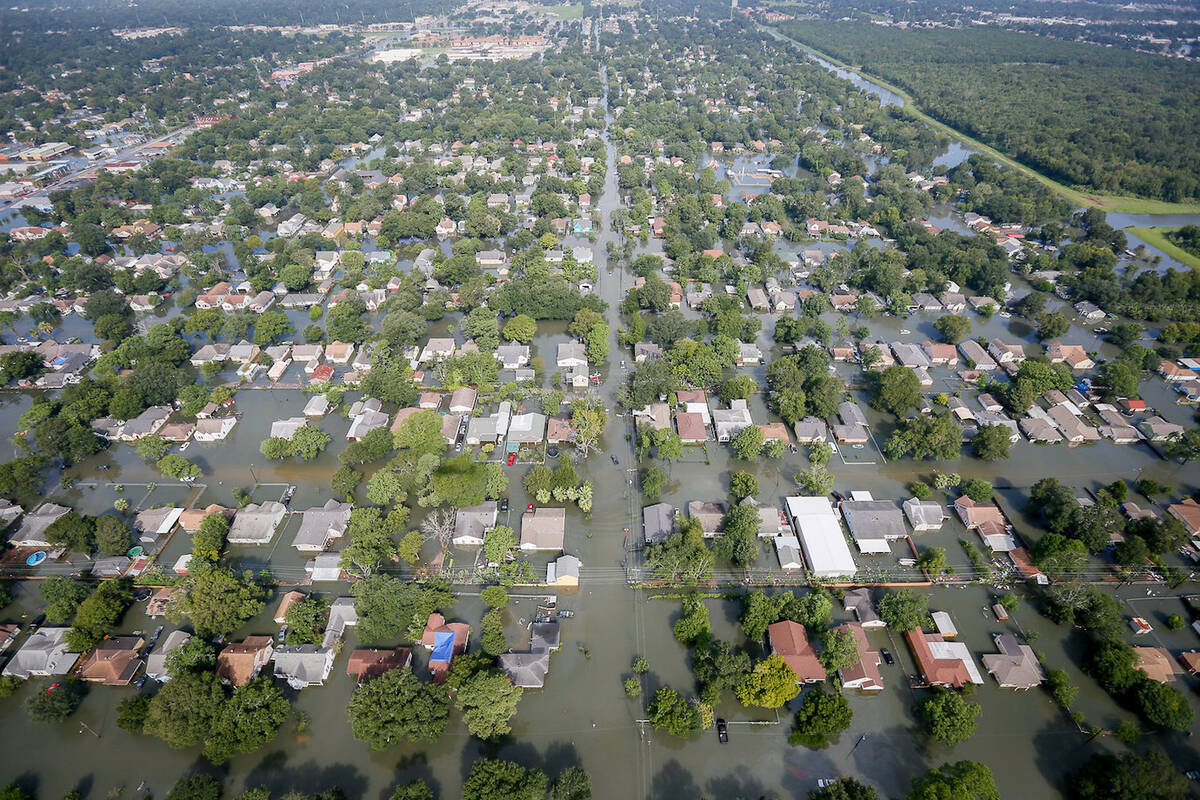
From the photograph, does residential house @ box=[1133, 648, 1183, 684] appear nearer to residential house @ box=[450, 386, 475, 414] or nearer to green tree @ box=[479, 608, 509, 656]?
green tree @ box=[479, 608, 509, 656]

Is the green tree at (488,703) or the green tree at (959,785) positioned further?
the green tree at (488,703)

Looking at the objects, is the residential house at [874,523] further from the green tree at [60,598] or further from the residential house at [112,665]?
the green tree at [60,598]

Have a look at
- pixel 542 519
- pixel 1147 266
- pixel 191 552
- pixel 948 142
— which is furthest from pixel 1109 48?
pixel 191 552

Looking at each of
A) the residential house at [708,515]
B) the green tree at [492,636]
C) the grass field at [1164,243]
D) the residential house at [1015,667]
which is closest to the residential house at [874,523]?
the residential house at [1015,667]

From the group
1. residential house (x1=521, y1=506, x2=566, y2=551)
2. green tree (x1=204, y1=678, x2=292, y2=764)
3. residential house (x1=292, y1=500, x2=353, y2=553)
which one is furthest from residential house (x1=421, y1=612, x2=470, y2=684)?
residential house (x1=292, y1=500, x2=353, y2=553)

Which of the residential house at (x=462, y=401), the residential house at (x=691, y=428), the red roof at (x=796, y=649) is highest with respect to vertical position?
the residential house at (x=462, y=401)

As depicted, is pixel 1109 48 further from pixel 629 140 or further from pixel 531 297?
pixel 531 297
